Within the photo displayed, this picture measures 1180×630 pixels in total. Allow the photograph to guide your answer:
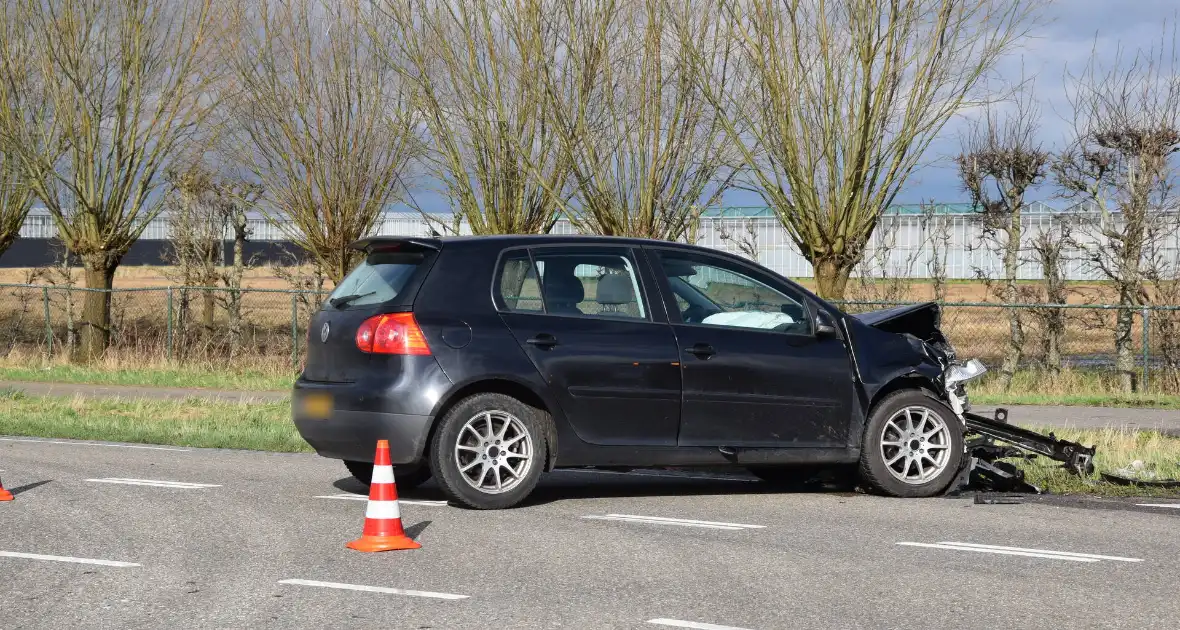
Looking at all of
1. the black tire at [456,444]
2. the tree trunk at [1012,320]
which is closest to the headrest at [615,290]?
the black tire at [456,444]

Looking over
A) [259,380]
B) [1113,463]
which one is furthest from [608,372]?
[259,380]

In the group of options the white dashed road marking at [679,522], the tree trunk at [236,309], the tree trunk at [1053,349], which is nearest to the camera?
the white dashed road marking at [679,522]

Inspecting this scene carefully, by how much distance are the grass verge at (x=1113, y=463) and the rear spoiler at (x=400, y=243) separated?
4515 millimetres

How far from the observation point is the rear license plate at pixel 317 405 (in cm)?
892

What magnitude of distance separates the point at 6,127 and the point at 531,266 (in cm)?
1848

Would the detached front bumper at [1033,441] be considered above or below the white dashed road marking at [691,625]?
above

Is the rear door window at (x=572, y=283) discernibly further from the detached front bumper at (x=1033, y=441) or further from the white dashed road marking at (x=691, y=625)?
the white dashed road marking at (x=691, y=625)

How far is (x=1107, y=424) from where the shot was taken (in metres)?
15.2

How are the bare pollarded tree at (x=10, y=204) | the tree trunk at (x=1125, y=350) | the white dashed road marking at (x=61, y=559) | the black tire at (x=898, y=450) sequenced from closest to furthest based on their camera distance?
1. the white dashed road marking at (x=61, y=559)
2. the black tire at (x=898, y=450)
3. the tree trunk at (x=1125, y=350)
4. the bare pollarded tree at (x=10, y=204)

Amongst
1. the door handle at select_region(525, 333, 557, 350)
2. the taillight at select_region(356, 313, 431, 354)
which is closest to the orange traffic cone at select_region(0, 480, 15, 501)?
the taillight at select_region(356, 313, 431, 354)

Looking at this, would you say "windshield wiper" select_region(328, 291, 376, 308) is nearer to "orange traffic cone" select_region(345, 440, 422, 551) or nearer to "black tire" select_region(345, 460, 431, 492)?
"black tire" select_region(345, 460, 431, 492)

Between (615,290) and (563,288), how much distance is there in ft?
1.20

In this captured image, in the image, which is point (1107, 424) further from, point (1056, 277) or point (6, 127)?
point (6, 127)

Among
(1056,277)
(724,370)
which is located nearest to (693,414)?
(724,370)
